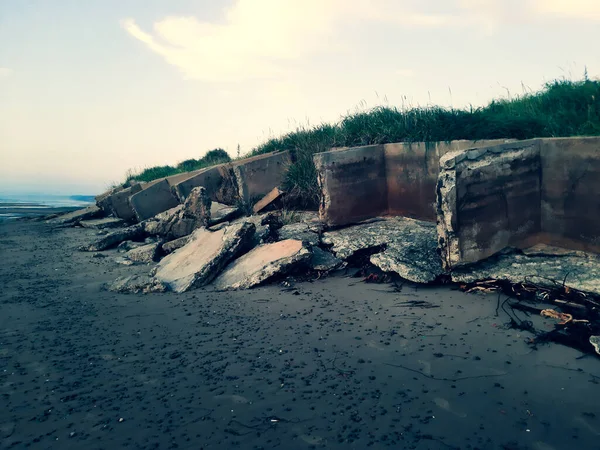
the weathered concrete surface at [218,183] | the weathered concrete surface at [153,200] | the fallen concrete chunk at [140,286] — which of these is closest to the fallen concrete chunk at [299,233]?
the fallen concrete chunk at [140,286]

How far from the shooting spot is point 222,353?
3082mm

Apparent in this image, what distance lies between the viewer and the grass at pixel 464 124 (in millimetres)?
4965

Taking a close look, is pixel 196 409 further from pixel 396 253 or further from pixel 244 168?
pixel 244 168

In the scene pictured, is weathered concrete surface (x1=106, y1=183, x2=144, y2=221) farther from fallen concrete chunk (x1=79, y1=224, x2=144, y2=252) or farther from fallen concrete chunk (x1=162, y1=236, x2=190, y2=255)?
fallen concrete chunk (x1=162, y1=236, x2=190, y2=255)

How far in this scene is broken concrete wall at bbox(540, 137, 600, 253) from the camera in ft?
12.5

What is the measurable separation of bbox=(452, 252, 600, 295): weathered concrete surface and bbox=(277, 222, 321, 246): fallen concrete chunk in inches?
77.9

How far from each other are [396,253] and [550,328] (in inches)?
69.4

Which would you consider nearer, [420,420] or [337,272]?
[420,420]

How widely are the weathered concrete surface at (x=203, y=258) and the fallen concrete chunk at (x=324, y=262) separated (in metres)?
0.96

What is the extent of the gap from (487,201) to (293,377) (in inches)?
101

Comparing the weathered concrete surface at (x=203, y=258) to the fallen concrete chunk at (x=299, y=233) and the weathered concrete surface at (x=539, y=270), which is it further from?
the weathered concrete surface at (x=539, y=270)

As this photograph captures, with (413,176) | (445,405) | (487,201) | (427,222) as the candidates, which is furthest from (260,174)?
(445,405)

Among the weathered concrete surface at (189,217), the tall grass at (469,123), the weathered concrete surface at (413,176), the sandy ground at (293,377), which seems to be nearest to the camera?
the sandy ground at (293,377)

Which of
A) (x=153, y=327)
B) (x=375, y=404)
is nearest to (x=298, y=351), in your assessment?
(x=375, y=404)
